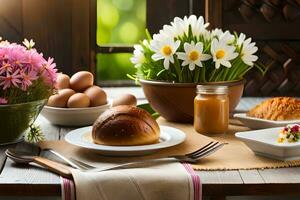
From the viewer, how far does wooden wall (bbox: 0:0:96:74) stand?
211 cm

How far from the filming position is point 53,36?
2150 mm

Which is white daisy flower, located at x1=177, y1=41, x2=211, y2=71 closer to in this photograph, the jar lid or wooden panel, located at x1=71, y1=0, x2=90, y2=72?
the jar lid

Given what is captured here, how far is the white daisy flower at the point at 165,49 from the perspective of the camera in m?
1.57

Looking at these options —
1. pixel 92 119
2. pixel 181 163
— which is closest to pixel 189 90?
pixel 92 119

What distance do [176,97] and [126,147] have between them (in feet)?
1.15

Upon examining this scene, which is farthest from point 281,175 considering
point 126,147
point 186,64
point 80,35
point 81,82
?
point 80,35

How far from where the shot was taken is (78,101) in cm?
161

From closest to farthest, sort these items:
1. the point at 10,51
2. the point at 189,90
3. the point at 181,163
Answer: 1. the point at 181,163
2. the point at 10,51
3. the point at 189,90

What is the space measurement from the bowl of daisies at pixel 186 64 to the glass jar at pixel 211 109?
0.31 feet

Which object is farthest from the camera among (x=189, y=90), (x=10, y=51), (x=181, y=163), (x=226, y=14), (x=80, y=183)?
(x=226, y=14)

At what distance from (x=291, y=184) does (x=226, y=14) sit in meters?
1.08

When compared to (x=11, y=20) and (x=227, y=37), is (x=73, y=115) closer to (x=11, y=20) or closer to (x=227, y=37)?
(x=227, y=37)

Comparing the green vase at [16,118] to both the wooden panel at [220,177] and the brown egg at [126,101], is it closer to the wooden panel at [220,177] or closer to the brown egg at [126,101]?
the brown egg at [126,101]

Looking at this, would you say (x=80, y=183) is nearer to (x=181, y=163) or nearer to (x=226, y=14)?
(x=181, y=163)
